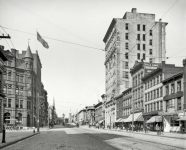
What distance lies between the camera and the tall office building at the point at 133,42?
3565 inches

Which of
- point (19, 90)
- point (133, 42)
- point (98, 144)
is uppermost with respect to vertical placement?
point (133, 42)

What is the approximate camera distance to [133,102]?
70562mm

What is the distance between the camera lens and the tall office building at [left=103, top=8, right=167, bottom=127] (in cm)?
9056

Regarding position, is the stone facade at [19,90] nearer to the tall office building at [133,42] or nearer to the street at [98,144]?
the tall office building at [133,42]

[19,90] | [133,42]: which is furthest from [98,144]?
[133,42]

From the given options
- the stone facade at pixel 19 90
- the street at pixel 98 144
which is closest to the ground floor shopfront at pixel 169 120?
the street at pixel 98 144

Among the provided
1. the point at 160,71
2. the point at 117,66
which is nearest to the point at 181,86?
the point at 160,71

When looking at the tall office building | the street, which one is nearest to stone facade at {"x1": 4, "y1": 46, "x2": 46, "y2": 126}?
the tall office building

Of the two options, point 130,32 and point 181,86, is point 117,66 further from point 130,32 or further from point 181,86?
point 181,86

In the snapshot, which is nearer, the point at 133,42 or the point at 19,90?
the point at 19,90

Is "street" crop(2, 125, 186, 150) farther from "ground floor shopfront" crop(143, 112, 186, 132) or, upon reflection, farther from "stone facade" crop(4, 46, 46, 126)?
"stone facade" crop(4, 46, 46, 126)

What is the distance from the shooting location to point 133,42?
305ft

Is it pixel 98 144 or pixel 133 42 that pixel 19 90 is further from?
pixel 98 144

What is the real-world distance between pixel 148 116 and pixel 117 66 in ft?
122
